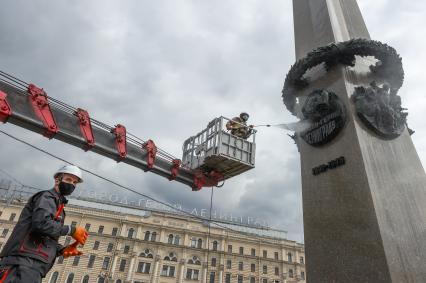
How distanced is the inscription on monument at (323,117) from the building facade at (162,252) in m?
47.6

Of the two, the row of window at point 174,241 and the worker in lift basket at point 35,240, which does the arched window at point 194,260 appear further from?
the worker in lift basket at point 35,240

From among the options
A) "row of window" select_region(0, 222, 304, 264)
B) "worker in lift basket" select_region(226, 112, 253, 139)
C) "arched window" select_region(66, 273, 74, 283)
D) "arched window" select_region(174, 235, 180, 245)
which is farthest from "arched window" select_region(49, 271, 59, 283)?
"worker in lift basket" select_region(226, 112, 253, 139)

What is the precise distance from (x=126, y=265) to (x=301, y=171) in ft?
171

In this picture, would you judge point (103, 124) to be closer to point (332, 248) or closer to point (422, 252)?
point (332, 248)

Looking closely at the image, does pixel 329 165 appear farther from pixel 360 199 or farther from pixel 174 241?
pixel 174 241

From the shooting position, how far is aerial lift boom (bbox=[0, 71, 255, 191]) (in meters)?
7.17

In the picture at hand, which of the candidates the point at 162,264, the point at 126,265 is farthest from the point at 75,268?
the point at 162,264

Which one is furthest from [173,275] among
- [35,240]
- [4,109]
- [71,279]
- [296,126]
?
[35,240]

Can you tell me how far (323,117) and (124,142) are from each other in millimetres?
6106

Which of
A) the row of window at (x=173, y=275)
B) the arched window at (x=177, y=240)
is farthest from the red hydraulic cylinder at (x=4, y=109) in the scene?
the arched window at (x=177, y=240)

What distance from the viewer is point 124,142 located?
28.8ft

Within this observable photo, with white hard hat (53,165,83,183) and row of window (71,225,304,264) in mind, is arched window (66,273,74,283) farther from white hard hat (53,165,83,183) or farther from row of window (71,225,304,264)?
white hard hat (53,165,83,183)

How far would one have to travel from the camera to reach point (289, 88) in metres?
6.02

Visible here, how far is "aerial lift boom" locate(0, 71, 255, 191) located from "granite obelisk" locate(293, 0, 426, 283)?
3.87 metres
